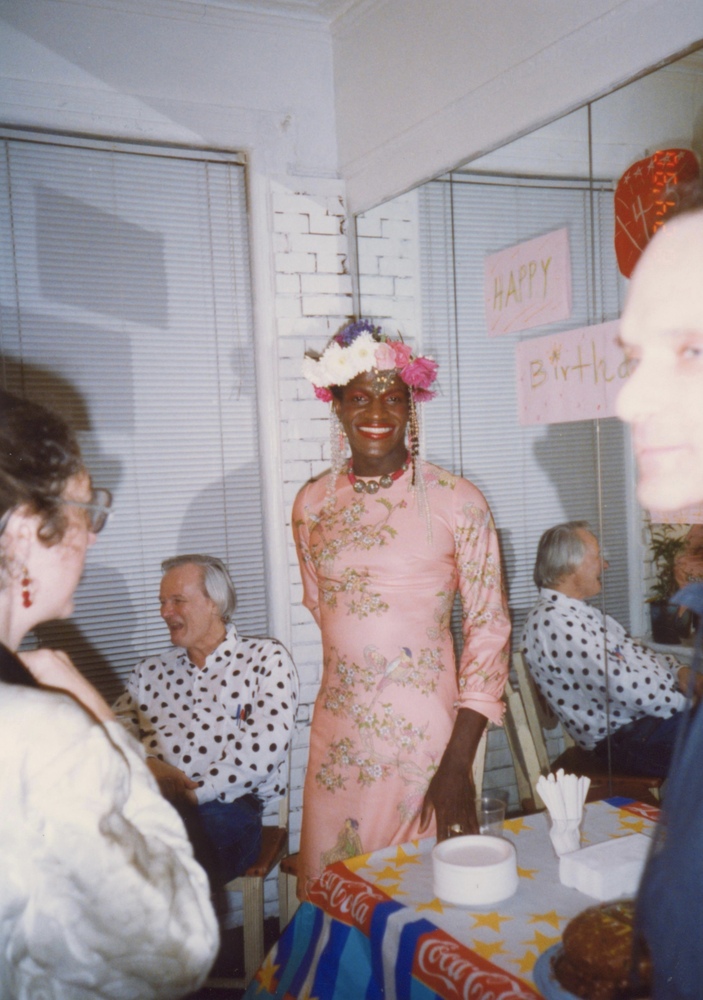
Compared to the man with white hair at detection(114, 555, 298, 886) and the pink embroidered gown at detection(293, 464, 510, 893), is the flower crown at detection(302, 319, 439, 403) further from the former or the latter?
the man with white hair at detection(114, 555, 298, 886)

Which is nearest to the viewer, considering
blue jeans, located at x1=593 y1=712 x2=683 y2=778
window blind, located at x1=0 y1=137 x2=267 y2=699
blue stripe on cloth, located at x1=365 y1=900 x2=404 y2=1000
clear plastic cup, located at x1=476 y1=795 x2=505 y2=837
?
blue stripe on cloth, located at x1=365 y1=900 x2=404 y2=1000

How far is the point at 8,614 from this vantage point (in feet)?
3.03

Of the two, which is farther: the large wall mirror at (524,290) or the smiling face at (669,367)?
the large wall mirror at (524,290)

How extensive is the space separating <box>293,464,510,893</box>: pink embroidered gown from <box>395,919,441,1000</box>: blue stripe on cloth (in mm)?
825

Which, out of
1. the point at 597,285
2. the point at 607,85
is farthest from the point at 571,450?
the point at 607,85

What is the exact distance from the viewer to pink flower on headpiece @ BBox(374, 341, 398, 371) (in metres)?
2.04

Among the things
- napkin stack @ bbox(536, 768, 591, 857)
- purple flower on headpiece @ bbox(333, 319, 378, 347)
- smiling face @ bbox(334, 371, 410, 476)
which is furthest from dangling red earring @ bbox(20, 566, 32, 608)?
purple flower on headpiece @ bbox(333, 319, 378, 347)

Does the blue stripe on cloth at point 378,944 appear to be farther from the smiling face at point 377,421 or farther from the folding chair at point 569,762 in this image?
the smiling face at point 377,421

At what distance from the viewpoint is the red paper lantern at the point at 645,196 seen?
151 centimetres

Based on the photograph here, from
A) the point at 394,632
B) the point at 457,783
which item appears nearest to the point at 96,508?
the point at 394,632

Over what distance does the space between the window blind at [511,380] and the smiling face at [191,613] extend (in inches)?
33.9

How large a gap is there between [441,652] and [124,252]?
1636 millimetres

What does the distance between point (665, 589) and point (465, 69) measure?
4.71 feet

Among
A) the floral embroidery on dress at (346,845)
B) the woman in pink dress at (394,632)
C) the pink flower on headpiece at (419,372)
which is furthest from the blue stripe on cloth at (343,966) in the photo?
the pink flower on headpiece at (419,372)
